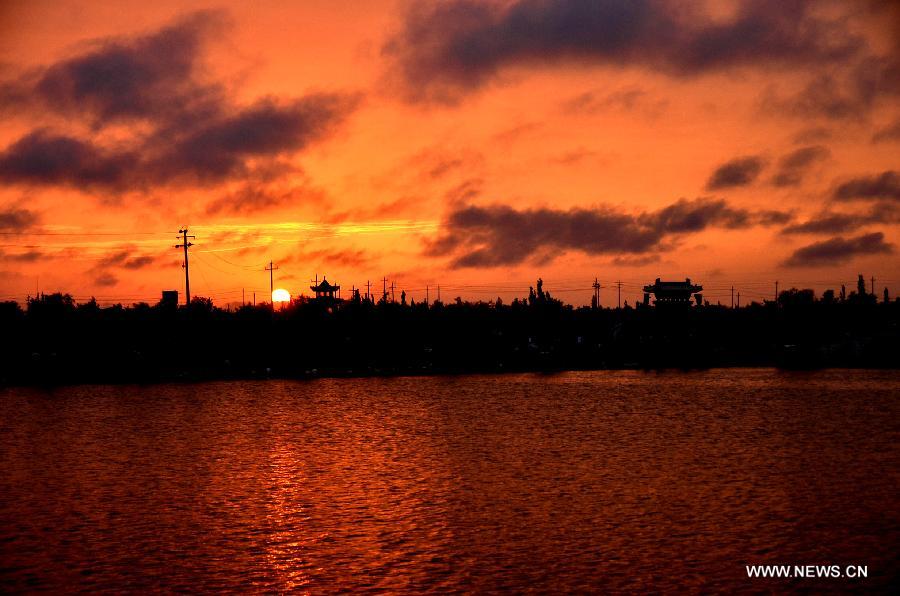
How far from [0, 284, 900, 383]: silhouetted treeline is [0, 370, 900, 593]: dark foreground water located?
30.4 m

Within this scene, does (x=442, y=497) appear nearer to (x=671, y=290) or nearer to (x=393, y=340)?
(x=393, y=340)

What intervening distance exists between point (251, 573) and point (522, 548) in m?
7.52

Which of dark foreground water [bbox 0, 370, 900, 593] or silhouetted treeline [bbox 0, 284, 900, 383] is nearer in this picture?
dark foreground water [bbox 0, 370, 900, 593]

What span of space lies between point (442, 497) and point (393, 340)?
274 ft

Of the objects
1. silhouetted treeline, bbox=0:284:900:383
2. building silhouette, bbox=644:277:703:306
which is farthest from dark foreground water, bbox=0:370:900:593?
building silhouette, bbox=644:277:703:306

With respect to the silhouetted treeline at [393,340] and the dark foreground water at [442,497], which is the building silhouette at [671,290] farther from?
the dark foreground water at [442,497]

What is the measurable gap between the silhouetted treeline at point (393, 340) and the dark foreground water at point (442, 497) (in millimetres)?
30397

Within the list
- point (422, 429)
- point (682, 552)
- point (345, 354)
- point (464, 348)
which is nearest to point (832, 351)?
point (464, 348)

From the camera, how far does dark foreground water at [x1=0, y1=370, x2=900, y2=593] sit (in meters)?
24.1

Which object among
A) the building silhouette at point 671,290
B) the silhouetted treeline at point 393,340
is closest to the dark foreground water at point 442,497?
the silhouetted treeline at point 393,340

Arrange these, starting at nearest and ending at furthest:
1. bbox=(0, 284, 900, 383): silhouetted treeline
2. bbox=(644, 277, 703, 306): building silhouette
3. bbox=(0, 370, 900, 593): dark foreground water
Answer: bbox=(0, 370, 900, 593): dark foreground water → bbox=(0, 284, 900, 383): silhouetted treeline → bbox=(644, 277, 703, 306): building silhouette

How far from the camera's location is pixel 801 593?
873 inches

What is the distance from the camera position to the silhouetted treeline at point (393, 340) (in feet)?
324

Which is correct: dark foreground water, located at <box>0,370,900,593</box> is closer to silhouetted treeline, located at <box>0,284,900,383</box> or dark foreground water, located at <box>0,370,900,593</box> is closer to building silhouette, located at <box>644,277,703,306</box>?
silhouetted treeline, located at <box>0,284,900,383</box>
